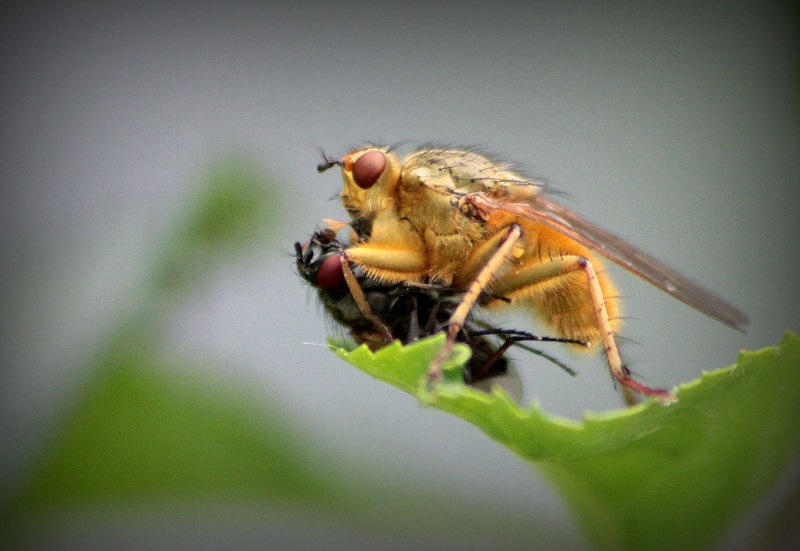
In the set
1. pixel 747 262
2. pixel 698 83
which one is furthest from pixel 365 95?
pixel 747 262

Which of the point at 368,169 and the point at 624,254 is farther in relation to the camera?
the point at 368,169

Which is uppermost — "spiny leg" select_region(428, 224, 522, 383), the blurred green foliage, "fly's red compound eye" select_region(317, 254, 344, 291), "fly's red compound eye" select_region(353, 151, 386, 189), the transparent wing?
"fly's red compound eye" select_region(353, 151, 386, 189)

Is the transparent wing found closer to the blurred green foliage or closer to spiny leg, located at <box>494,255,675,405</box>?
spiny leg, located at <box>494,255,675,405</box>

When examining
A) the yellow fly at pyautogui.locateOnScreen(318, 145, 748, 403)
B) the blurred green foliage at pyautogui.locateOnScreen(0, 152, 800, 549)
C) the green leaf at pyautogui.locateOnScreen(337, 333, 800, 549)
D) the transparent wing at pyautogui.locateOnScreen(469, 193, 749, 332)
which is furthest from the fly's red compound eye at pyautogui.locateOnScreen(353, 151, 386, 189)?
the green leaf at pyautogui.locateOnScreen(337, 333, 800, 549)

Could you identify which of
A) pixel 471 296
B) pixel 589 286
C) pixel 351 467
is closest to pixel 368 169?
pixel 471 296

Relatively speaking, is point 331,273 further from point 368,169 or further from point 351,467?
point 351,467

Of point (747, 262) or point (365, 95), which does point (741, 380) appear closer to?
point (747, 262)
